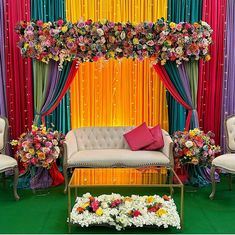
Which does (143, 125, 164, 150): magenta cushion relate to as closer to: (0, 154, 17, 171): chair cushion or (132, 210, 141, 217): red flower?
(132, 210, 141, 217): red flower

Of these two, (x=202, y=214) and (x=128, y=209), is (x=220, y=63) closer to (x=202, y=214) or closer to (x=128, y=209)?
(x=202, y=214)

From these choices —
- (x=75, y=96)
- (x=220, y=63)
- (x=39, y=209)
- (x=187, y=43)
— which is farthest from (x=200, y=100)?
(x=39, y=209)

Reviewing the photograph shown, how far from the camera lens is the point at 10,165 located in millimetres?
4750

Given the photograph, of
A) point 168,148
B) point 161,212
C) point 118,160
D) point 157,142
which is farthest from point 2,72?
point 161,212

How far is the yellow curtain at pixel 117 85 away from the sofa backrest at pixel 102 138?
14.2 inches

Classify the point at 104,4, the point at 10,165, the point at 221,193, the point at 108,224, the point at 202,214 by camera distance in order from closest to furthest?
the point at 108,224 → the point at 202,214 → the point at 10,165 → the point at 221,193 → the point at 104,4

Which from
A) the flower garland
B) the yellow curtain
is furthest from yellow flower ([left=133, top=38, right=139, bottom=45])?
the yellow curtain

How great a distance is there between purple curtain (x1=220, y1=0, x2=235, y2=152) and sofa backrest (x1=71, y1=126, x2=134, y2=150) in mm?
1636

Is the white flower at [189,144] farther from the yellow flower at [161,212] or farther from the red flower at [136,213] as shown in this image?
the red flower at [136,213]

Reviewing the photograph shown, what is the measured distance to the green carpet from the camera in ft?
12.8

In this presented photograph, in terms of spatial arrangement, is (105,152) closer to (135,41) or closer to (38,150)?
(38,150)

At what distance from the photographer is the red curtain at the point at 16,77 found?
5.72m

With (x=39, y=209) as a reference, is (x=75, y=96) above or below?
above

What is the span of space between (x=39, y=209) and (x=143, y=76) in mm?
2726
